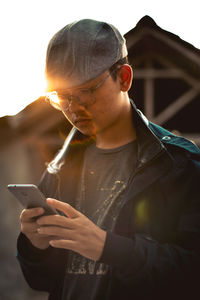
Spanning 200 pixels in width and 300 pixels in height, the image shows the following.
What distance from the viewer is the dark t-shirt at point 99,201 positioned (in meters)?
1.86

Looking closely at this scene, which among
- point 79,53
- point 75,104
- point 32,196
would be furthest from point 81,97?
point 32,196

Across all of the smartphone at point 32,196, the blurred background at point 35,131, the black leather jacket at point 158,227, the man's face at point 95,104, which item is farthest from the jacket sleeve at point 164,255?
the blurred background at point 35,131

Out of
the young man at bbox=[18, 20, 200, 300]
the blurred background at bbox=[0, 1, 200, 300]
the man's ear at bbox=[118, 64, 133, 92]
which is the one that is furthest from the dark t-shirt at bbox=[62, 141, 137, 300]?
the blurred background at bbox=[0, 1, 200, 300]

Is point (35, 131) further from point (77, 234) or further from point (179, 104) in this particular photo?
point (77, 234)

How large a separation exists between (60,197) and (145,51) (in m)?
5.56

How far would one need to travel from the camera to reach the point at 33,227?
1.82 metres

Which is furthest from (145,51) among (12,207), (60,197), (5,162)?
(60,197)

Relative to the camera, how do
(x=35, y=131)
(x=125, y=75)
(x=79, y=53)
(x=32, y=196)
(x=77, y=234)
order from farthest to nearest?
(x=35, y=131)
(x=125, y=75)
(x=79, y=53)
(x=32, y=196)
(x=77, y=234)

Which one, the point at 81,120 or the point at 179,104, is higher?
the point at 81,120

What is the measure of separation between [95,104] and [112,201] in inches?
19.2

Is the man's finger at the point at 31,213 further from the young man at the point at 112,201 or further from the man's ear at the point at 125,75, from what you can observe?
Result: the man's ear at the point at 125,75

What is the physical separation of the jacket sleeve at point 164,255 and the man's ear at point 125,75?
597mm

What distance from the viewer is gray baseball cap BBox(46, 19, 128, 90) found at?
5.87 ft

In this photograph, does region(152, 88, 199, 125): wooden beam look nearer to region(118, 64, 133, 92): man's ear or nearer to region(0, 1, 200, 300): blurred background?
region(0, 1, 200, 300): blurred background
